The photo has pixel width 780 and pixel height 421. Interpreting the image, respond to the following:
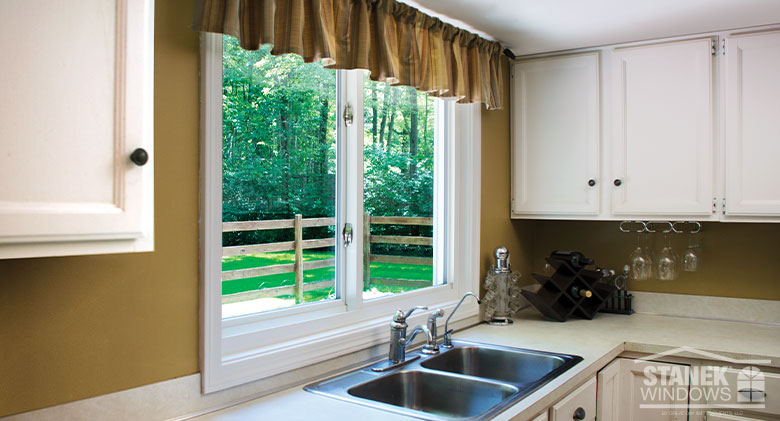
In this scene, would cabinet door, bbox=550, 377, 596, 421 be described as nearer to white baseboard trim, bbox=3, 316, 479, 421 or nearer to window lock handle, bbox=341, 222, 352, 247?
white baseboard trim, bbox=3, 316, 479, 421

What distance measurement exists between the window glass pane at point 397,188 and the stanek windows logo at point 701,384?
101 centimetres

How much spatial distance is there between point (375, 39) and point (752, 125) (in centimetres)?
173

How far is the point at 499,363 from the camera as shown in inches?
93.1

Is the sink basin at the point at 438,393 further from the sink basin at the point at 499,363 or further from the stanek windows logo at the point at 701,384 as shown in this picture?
the stanek windows logo at the point at 701,384

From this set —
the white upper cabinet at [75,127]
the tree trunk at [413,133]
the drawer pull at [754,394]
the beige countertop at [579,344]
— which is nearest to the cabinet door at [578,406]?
the beige countertop at [579,344]

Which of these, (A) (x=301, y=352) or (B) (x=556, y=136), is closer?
(A) (x=301, y=352)

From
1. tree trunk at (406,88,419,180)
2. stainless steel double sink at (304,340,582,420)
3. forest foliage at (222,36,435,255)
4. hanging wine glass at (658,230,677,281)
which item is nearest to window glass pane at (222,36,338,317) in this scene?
forest foliage at (222,36,435,255)

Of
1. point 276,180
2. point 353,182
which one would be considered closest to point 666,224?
point 353,182

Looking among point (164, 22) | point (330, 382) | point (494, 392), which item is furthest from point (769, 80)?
point (164, 22)

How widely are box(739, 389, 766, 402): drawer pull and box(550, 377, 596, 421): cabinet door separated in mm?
593

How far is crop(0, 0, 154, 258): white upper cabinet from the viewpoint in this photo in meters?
0.91

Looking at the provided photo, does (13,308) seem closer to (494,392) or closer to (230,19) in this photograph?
(230,19)

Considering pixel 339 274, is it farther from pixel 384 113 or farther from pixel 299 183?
pixel 384 113

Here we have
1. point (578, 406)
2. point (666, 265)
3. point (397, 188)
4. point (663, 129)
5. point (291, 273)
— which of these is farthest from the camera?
point (666, 265)
